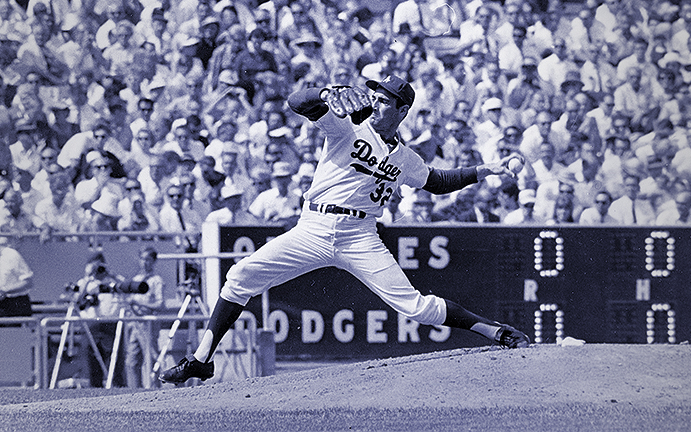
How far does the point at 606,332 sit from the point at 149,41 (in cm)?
477

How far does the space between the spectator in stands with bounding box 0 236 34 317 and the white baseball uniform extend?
2.59 metres

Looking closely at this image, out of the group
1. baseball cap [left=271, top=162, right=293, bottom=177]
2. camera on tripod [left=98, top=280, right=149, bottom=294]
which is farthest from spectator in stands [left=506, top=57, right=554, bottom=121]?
camera on tripod [left=98, top=280, right=149, bottom=294]

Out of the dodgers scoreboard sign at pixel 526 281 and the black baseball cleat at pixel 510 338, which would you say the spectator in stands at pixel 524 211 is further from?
the black baseball cleat at pixel 510 338

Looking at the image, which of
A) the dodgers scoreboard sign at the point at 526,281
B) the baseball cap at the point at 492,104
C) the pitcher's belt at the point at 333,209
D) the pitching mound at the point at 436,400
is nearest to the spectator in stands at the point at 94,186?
the dodgers scoreboard sign at the point at 526,281

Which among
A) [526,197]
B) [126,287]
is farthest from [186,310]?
[526,197]

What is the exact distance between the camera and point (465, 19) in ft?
18.8

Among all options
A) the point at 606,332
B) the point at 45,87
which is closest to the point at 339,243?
the point at 606,332

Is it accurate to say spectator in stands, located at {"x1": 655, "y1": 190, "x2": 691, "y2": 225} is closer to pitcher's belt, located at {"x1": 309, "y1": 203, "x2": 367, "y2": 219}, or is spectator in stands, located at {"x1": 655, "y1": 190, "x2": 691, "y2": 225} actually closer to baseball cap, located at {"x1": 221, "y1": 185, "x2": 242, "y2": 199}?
pitcher's belt, located at {"x1": 309, "y1": 203, "x2": 367, "y2": 219}

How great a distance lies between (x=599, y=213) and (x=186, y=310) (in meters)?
3.73

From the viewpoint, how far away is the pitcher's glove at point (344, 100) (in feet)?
11.4

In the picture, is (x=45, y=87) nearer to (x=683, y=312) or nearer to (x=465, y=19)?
(x=465, y=19)

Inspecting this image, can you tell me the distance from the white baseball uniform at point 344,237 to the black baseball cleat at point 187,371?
1.42 ft

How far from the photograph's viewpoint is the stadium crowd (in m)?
5.71

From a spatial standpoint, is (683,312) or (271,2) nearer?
(683,312)
